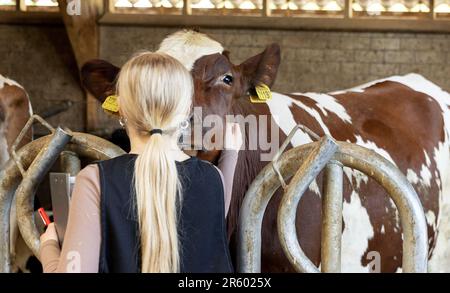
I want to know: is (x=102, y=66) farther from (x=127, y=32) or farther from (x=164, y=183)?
(x=127, y=32)

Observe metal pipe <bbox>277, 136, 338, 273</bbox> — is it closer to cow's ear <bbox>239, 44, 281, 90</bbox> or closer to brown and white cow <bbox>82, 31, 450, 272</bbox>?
brown and white cow <bbox>82, 31, 450, 272</bbox>

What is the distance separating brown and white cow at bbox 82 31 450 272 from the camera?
11.4 ft

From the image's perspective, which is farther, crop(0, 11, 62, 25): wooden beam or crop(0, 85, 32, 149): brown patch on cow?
crop(0, 11, 62, 25): wooden beam

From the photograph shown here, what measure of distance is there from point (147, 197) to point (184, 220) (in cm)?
14

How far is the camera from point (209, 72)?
134 inches

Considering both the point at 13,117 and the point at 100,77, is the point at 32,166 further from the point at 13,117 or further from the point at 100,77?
the point at 13,117

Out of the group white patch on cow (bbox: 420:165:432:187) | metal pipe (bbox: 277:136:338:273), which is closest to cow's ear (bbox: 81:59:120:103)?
metal pipe (bbox: 277:136:338:273)

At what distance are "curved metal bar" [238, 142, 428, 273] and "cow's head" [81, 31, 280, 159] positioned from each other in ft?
1.22

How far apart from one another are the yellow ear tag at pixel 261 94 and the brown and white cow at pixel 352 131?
0.03m

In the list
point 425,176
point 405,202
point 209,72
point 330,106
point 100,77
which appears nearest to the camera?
point 405,202

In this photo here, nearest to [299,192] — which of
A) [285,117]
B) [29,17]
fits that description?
[285,117]

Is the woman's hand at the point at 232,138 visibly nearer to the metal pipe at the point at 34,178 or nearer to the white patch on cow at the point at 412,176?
the metal pipe at the point at 34,178

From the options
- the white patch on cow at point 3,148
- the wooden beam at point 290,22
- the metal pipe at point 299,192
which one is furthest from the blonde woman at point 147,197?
the wooden beam at point 290,22

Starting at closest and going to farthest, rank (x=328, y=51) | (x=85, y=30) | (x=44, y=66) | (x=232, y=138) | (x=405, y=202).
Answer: (x=405, y=202) < (x=232, y=138) < (x=85, y=30) < (x=328, y=51) < (x=44, y=66)
